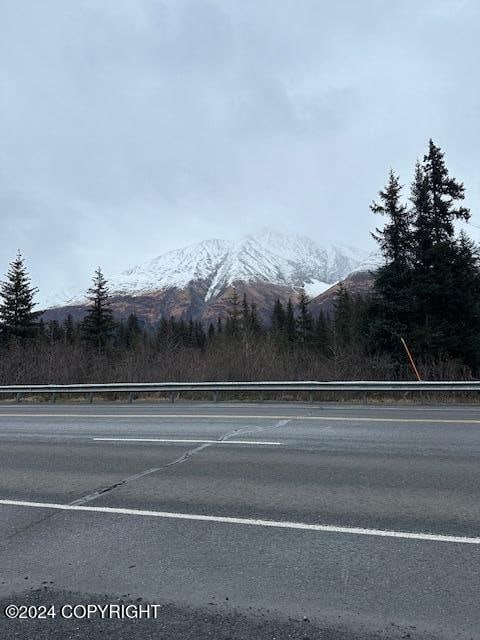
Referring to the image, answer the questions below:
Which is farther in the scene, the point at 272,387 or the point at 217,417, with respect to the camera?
the point at 272,387

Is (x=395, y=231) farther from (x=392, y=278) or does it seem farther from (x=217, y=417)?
(x=217, y=417)

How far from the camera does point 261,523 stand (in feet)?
15.2

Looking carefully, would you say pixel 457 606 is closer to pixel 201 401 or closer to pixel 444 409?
pixel 444 409

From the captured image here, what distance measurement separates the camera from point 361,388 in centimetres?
1527

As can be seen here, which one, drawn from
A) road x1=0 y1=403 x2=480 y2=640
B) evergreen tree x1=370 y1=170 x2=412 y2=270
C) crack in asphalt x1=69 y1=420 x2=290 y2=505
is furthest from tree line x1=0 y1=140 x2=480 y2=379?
road x1=0 y1=403 x2=480 y2=640

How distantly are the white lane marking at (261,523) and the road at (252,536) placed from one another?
0.07 feet

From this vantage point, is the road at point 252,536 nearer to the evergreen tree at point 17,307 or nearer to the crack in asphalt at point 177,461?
the crack in asphalt at point 177,461

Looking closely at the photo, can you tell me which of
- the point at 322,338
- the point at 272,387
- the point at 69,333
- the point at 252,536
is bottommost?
the point at 252,536

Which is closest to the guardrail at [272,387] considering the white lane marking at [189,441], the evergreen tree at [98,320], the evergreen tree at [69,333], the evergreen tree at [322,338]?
the white lane marking at [189,441]

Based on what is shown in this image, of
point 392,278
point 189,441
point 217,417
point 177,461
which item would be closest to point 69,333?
point 392,278

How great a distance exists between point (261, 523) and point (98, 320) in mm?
44635

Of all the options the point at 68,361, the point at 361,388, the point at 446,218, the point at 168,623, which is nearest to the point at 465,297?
the point at 446,218

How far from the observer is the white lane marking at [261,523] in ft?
13.7

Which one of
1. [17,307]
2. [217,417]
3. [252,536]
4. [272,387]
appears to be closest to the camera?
[252,536]
